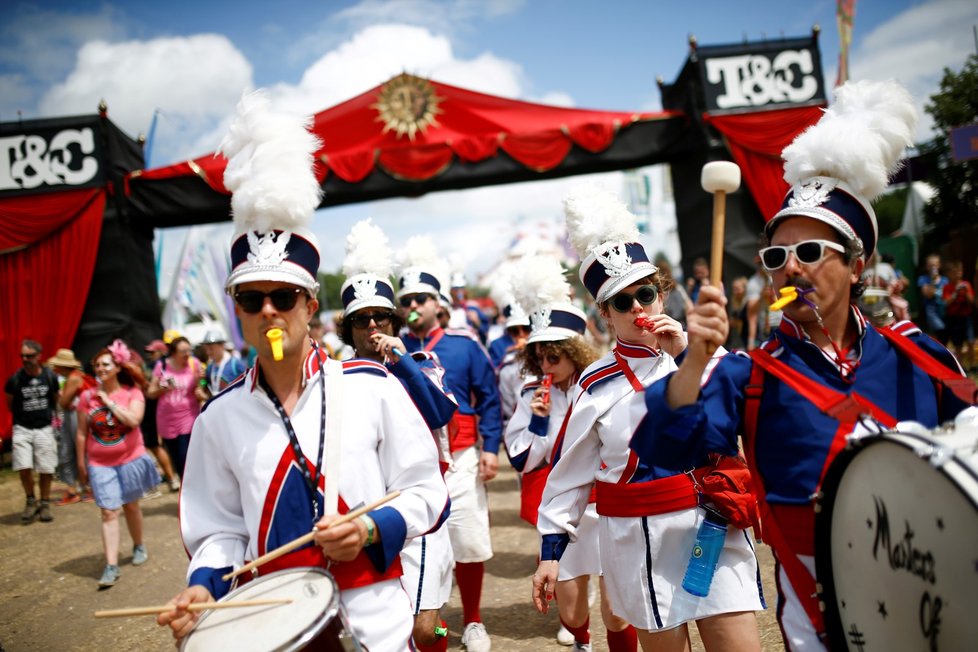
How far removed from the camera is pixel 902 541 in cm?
154

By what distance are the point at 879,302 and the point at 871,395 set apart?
4332 millimetres

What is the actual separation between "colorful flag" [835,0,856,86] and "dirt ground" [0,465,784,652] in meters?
14.9

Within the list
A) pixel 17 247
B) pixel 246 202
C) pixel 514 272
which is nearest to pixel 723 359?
pixel 246 202

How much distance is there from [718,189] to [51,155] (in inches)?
542

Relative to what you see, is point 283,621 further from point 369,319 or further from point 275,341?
point 369,319

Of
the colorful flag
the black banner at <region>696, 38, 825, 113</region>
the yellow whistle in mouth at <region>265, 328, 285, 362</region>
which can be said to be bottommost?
the yellow whistle in mouth at <region>265, 328, 285, 362</region>

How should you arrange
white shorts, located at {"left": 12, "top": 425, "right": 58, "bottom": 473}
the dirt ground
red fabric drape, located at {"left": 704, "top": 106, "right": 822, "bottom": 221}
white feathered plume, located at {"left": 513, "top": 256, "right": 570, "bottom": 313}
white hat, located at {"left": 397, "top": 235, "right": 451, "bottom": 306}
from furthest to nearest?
1. red fabric drape, located at {"left": 704, "top": 106, "right": 822, "bottom": 221}
2. white shorts, located at {"left": 12, "top": 425, "right": 58, "bottom": 473}
3. white hat, located at {"left": 397, "top": 235, "right": 451, "bottom": 306}
4. white feathered plume, located at {"left": 513, "top": 256, "right": 570, "bottom": 313}
5. the dirt ground

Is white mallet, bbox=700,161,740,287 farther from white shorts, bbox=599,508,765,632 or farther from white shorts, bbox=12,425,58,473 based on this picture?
white shorts, bbox=12,425,58,473

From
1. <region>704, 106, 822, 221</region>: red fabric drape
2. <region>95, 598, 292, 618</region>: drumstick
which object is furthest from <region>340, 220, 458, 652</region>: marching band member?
<region>704, 106, 822, 221</region>: red fabric drape

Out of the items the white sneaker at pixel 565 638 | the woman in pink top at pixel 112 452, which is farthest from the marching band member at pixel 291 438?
the woman in pink top at pixel 112 452

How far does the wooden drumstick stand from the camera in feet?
5.84

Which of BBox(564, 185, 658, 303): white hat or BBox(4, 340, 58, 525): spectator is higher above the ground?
BBox(564, 185, 658, 303): white hat

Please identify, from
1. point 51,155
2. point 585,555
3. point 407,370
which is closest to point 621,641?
point 585,555

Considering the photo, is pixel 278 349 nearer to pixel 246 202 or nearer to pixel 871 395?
pixel 246 202
